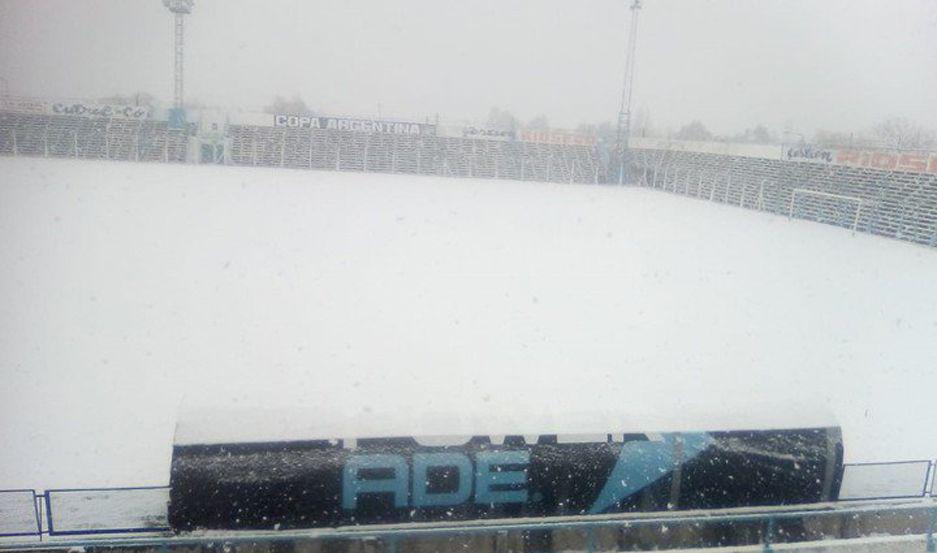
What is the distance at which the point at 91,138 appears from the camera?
3419 cm

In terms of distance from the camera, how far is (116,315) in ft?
32.5

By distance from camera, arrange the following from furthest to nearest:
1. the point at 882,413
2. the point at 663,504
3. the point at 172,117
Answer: the point at 172,117 < the point at 882,413 < the point at 663,504

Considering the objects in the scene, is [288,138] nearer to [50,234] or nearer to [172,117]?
[172,117]

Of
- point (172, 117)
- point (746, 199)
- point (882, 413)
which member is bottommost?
point (882, 413)

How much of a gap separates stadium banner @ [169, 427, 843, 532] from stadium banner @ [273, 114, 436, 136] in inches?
1387

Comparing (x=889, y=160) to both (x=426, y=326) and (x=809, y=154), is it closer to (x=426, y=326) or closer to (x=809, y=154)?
(x=809, y=154)

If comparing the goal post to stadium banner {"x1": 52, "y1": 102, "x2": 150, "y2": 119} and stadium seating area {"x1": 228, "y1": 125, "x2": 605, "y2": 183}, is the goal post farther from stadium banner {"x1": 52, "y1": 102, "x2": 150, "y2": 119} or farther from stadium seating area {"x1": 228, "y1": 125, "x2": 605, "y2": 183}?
stadium banner {"x1": 52, "y1": 102, "x2": 150, "y2": 119}

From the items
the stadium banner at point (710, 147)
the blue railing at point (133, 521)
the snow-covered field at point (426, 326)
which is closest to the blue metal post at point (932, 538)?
the blue railing at point (133, 521)

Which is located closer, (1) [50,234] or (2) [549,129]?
(1) [50,234]

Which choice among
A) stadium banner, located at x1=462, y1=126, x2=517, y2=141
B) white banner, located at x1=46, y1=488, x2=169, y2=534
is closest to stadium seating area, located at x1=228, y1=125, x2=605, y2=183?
stadium banner, located at x1=462, y1=126, x2=517, y2=141

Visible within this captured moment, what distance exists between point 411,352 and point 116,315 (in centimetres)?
473

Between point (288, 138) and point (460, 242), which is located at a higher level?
point (288, 138)

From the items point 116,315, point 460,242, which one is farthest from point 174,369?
point 460,242

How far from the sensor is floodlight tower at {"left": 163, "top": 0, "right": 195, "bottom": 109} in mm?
34094
